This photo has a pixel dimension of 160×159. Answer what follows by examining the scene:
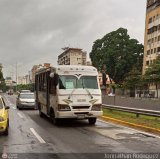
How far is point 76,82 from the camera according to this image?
750 inches

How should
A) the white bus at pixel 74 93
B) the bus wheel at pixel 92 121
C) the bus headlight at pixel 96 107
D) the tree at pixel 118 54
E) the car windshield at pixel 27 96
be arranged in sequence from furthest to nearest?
1. the tree at pixel 118 54
2. the car windshield at pixel 27 96
3. the bus wheel at pixel 92 121
4. the bus headlight at pixel 96 107
5. the white bus at pixel 74 93

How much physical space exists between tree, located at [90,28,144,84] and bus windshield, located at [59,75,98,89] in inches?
2776

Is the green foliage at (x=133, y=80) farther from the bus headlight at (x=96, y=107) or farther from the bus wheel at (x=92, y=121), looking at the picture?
the bus headlight at (x=96, y=107)

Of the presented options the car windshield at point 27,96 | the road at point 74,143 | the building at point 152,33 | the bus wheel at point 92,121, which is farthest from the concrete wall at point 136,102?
the building at point 152,33

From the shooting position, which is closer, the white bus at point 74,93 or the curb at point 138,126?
the curb at point 138,126

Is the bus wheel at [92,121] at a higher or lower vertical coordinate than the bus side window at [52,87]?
lower

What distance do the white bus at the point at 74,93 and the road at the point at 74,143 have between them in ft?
4.30

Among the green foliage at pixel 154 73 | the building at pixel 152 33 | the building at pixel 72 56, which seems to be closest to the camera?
the green foliage at pixel 154 73

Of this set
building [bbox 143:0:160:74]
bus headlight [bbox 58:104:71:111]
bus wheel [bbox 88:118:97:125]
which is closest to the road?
bus headlight [bbox 58:104:71:111]

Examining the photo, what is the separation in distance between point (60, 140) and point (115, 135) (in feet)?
8.11

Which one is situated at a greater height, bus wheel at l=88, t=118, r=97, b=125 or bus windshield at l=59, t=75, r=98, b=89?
bus windshield at l=59, t=75, r=98, b=89

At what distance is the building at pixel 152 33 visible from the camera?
88.0 meters

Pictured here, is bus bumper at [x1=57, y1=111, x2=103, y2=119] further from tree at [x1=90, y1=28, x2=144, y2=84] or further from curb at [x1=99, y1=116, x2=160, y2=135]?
tree at [x1=90, y1=28, x2=144, y2=84]

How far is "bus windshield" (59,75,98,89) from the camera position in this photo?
18.9 meters
